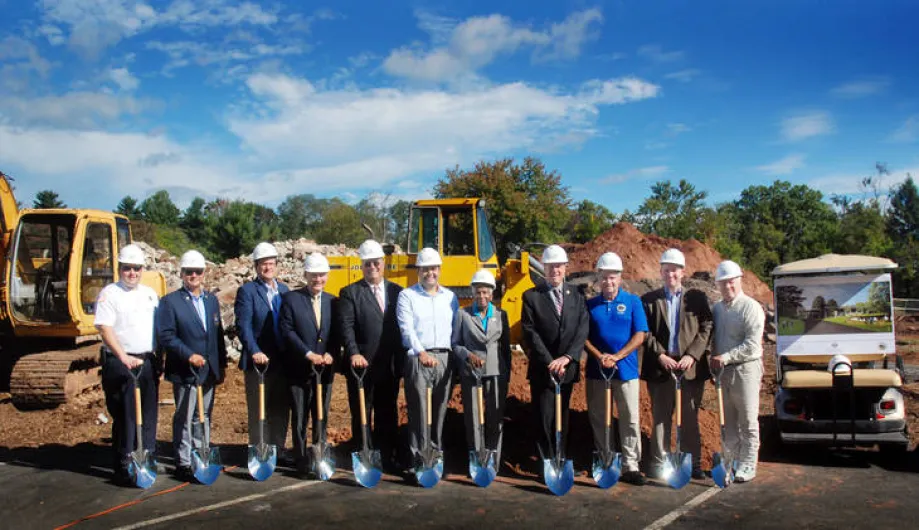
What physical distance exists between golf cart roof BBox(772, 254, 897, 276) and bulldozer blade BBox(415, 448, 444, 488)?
3893 millimetres

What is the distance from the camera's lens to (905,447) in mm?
7199

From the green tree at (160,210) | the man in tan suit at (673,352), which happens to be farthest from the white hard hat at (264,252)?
the green tree at (160,210)

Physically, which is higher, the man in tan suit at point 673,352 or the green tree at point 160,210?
the green tree at point 160,210

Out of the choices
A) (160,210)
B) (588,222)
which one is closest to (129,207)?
(160,210)

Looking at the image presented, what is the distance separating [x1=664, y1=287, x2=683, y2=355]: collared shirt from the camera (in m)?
6.53

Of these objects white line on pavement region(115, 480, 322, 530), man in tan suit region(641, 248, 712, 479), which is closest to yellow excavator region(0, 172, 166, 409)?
white line on pavement region(115, 480, 322, 530)

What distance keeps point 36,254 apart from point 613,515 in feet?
32.2

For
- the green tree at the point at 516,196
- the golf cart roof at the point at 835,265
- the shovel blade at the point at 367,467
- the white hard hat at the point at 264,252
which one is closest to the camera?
the shovel blade at the point at 367,467

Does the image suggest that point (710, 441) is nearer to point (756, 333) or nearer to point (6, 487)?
point (756, 333)

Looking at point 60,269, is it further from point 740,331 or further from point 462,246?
point 740,331

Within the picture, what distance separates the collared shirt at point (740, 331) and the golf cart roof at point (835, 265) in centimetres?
128

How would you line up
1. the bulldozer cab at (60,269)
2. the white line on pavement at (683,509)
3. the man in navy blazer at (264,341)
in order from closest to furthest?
the white line on pavement at (683,509)
the man in navy blazer at (264,341)
the bulldozer cab at (60,269)

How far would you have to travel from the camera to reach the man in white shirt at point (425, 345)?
6.56 m

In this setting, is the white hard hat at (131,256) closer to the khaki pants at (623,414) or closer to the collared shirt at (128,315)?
the collared shirt at (128,315)
